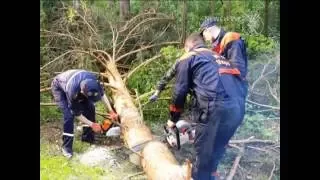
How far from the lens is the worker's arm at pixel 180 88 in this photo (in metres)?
2.68

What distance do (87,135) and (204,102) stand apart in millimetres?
675

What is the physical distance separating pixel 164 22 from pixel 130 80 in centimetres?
38

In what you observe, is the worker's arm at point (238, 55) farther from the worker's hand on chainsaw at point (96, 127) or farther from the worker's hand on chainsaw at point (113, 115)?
the worker's hand on chainsaw at point (96, 127)

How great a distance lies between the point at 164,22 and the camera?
2762mm

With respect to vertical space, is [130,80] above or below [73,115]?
above

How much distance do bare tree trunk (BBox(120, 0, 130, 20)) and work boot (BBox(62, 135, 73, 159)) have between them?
741mm

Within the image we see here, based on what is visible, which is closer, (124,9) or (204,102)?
(204,102)

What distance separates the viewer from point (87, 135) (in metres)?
2.73

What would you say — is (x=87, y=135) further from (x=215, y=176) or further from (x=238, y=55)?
(x=238, y=55)

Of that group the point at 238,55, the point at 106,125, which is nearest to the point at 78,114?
the point at 106,125

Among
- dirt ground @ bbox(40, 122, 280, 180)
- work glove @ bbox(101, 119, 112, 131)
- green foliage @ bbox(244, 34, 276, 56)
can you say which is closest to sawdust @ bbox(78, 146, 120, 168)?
dirt ground @ bbox(40, 122, 280, 180)

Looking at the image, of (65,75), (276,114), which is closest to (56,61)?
(65,75)
